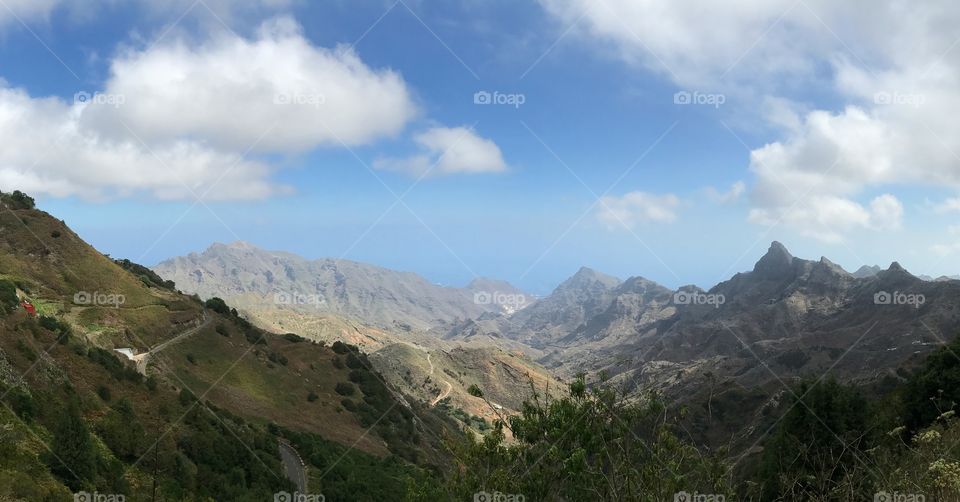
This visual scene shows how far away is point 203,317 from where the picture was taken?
71.7 m

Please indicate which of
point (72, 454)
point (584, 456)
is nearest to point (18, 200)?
point (72, 454)

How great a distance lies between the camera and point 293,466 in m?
41.3

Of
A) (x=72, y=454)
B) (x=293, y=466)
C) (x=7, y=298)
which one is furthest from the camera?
(x=293, y=466)

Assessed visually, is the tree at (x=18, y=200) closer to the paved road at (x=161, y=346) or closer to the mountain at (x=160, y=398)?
the mountain at (x=160, y=398)

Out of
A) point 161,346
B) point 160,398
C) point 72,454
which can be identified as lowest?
point 72,454

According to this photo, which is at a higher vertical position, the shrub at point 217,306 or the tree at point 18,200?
the tree at point 18,200

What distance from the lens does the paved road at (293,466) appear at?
37.8 m

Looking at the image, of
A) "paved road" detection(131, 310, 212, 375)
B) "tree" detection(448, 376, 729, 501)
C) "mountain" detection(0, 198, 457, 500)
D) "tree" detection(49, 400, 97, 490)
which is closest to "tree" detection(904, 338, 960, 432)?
"mountain" detection(0, 198, 457, 500)

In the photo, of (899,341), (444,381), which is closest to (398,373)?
(444,381)

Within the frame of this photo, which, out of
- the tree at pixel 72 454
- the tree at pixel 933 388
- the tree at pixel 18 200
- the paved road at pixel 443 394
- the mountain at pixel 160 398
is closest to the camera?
the tree at pixel 72 454

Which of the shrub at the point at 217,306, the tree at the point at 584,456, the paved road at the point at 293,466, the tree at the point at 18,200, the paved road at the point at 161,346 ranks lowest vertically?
the paved road at the point at 293,466

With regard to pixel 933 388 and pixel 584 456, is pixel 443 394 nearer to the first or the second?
pixel 933 388

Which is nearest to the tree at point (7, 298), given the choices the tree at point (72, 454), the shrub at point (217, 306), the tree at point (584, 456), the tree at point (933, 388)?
the tree at point (72, 454)

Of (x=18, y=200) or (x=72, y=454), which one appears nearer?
(x=72, y=454)
